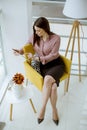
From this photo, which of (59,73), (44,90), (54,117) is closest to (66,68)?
(59,73)

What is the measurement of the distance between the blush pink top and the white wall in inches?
15.4

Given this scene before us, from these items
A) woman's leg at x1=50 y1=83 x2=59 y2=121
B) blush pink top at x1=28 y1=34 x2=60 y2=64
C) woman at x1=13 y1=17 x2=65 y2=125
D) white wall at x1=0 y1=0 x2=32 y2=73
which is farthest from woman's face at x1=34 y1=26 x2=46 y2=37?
woman's leg at x1=50 y1=83 x2=59 y2=121

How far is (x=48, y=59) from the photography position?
8.31 ft

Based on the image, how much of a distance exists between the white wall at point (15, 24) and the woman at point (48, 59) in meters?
0.29

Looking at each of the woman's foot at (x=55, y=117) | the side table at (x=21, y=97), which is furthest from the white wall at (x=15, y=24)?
the woman's foot at (x=55, y=117)

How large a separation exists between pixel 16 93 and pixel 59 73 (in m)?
0.57

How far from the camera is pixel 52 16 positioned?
2.88 m

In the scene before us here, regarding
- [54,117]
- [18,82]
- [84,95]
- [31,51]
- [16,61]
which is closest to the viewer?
[18,82]

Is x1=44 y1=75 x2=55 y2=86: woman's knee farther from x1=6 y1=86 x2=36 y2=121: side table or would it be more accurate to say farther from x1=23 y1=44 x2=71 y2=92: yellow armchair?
x1=6 y1=86 x2=36 y2=121: side table

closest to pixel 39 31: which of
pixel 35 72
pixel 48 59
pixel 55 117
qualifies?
pixel 48 59

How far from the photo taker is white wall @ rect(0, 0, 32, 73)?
8.76 ft

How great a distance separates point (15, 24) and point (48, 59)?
702mm

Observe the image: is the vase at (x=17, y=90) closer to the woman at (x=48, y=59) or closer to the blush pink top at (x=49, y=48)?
the woman at (x=48, y=59)

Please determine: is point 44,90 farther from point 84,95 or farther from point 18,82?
point 84,95
